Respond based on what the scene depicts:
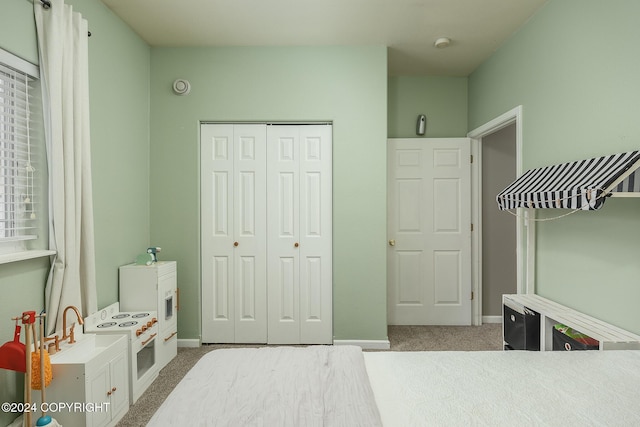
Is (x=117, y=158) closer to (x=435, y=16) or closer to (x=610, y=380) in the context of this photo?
(x=435, y=16)

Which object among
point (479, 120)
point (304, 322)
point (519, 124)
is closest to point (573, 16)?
point (519, 124)

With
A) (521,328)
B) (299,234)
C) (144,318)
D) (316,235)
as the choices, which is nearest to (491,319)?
(521,328)

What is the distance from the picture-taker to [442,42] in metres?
3.08

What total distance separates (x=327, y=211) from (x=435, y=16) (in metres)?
1.87

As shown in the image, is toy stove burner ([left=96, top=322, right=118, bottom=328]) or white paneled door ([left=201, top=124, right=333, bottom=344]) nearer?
toy stove burner ([left=96, top=322, right=118, bottom=328])

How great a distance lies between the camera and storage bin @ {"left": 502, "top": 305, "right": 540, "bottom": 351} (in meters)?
2.25

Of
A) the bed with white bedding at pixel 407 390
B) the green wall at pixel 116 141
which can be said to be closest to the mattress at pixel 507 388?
the bed with white bedding at pixel 407 390

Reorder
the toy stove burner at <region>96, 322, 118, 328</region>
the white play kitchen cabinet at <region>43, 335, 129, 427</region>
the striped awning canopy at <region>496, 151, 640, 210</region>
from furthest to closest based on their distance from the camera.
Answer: the toy stove burner at <region>96, 322, 118, 328</region>
the white play kitchen cabinet at <region>43, 335, 129, 427</region>
the striped awning canopy at <region>496, 151, 640, 210</region>

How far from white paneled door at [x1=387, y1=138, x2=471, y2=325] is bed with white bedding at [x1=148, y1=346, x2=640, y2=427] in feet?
7.41

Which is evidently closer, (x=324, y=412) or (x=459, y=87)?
(x=324, y=412)

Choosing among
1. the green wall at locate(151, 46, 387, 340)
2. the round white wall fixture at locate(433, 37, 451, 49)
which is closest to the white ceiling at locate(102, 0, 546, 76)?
the round white wall fixture at locate(433, 37, 451, 49)

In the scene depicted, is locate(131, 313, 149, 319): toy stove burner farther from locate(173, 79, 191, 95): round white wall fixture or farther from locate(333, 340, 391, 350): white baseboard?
locate(173, 79, 191, 95): round white wall fixture

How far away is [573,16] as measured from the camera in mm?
2244

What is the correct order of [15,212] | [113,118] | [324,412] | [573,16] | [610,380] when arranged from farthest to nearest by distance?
1. [113,118]
2. [573,16]
3. [15,212]
4. [610,380]
5. [324,412]
